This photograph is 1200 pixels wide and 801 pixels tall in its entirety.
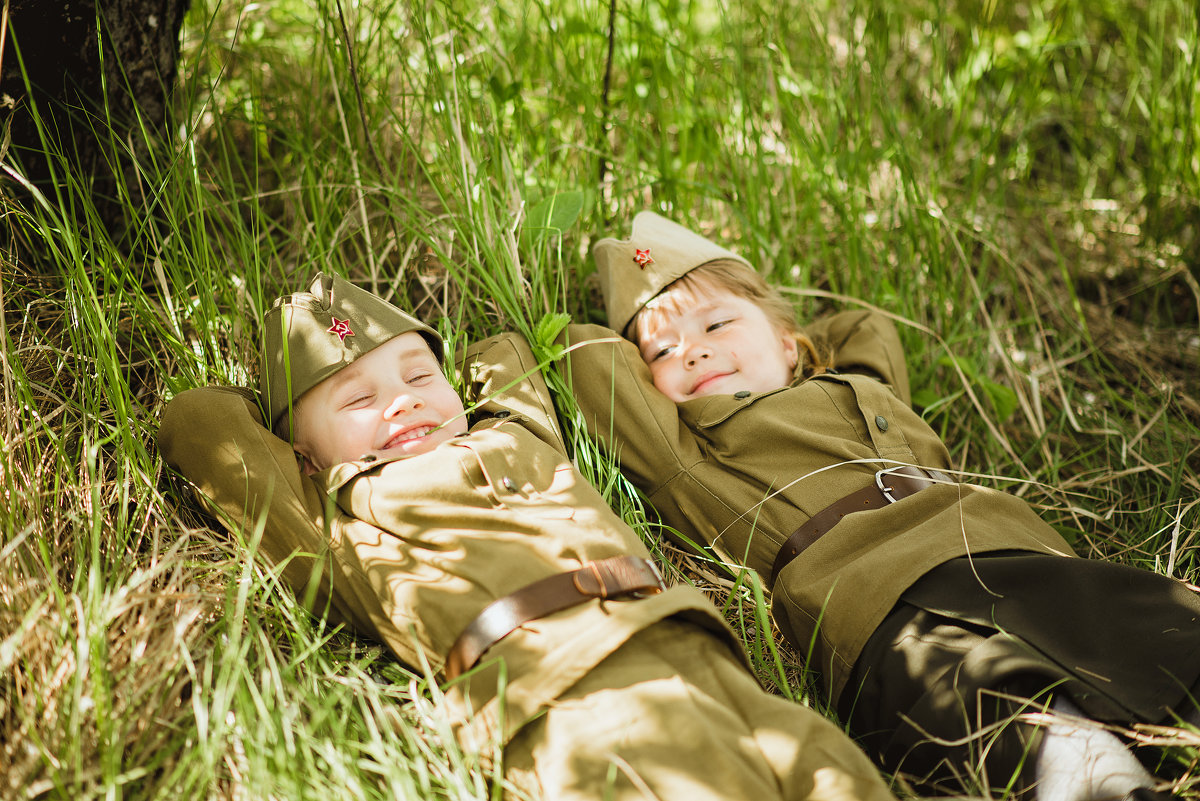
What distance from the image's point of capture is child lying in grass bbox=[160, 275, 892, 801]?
1631 millimetres

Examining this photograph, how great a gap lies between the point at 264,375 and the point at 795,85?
2.47 meters

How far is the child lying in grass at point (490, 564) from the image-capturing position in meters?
1.63

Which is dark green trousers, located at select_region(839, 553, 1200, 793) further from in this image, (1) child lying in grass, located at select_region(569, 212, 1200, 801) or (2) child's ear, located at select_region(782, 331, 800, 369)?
(2) child's ear, located at select_region(782, 331, 800, 369)

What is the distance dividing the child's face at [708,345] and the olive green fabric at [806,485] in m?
0.07

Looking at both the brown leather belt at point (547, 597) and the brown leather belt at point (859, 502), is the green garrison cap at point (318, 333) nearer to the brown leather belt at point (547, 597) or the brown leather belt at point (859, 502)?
the brown leather belt at point (547, 597)

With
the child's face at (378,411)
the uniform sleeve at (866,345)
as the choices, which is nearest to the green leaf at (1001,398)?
the uniform sleeve at (866,345)

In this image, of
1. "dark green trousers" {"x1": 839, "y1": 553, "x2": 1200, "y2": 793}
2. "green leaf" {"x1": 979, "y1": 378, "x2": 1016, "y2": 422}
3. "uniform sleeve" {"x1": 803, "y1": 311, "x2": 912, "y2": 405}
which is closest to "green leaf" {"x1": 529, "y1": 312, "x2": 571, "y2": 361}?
"uniform sleeve" {"x1": 803, "y1": 311, "x2": 912, "y2": 405}

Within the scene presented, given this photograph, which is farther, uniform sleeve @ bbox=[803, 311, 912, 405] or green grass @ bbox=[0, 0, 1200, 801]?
uniform sleeve @ bbox=[803, 311, 912, 405]

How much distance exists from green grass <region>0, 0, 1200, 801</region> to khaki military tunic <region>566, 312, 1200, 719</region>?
0.13 m

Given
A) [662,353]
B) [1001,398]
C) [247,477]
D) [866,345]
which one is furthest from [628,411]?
[1001,398]

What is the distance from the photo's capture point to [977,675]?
1.82 m

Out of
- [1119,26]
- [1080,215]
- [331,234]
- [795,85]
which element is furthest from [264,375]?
[1119,26]

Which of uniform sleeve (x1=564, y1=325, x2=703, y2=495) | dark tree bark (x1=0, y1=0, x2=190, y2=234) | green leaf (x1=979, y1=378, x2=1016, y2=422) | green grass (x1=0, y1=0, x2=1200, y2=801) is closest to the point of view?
green grass (x1=0, y1=0, x2=1200, y2=801)

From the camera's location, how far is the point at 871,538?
222cm
